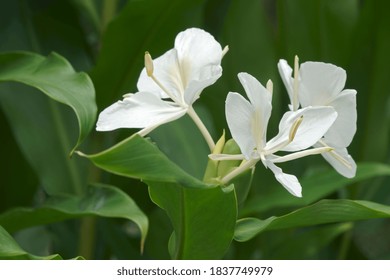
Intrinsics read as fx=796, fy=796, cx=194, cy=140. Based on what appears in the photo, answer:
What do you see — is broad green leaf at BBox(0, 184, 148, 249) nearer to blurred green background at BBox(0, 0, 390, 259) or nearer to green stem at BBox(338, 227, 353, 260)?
blurred green background at BBox(0, 0, 390, 259)

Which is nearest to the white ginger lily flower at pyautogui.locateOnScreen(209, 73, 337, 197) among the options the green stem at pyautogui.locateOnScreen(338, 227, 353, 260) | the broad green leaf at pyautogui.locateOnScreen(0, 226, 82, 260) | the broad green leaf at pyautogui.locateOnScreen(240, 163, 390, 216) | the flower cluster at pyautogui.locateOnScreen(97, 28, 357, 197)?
the flower cluster at pyautogui.locateOnScreen(97, 28, 357, 197)

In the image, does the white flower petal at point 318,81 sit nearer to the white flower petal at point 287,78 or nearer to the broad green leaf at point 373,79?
the white flower petal at point 287,78

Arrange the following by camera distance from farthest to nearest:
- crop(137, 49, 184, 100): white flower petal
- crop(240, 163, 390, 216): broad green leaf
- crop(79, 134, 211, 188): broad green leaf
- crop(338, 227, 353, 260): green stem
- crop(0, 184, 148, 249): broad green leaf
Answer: crop(338, 227, 353, 260): green stem → crop(240, 163, 390, 216): broad green leaf → crop(0, 184, 148, 249): broad green leaf → crop(137, 49, 184, 100): white flower petal → crop(79, 134, 211, 188): broad green leaf

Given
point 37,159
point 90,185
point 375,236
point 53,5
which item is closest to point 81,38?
point 53,5

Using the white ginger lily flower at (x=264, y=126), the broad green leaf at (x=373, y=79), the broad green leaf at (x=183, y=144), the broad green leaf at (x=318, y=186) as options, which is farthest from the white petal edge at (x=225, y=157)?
the broad green leaf at (x=373, y=79)

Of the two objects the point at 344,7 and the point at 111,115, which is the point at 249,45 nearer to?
the point at 344,7

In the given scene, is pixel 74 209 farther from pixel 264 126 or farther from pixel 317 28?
pixel 317 28

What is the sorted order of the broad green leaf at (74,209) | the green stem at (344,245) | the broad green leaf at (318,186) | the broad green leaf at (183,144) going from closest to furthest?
1. the broad green leaf at (74,209)
2. the broad green leaf at (318,186)
3. the broad green leaf at (183,144)
4. the green stem at (344,245)

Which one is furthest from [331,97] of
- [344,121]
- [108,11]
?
[108,11]
